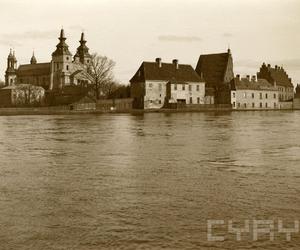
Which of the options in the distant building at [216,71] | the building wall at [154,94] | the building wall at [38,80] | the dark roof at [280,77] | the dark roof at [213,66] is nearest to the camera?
the building wall at [154,94]

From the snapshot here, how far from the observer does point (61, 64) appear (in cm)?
15475

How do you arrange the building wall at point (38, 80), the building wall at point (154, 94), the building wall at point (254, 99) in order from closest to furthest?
the building wall at point (154, 94) < the building wall at point (254, 99) < the building wall at point (38, 80)

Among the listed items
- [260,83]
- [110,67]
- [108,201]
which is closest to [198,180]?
[108,201]

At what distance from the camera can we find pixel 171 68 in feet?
358

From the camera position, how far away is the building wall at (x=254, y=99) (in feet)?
382

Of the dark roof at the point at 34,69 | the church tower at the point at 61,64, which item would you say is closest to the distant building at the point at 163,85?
the church tower at the point at 61,64

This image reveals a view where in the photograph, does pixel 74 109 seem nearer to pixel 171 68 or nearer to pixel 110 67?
pixel 110 67

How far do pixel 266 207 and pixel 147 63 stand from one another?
9722 cm

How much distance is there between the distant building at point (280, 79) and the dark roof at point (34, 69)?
68227mm

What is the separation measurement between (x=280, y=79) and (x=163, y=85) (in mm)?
57764

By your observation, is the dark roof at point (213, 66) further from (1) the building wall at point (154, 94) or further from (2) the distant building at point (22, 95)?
(2) the distant building at point (22, 95)

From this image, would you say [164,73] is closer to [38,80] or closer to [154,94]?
[154,94]

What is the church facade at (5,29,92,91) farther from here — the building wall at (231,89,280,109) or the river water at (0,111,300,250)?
the river water at (0,111,300,250)

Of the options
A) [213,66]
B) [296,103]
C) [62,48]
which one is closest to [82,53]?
[62,48]
